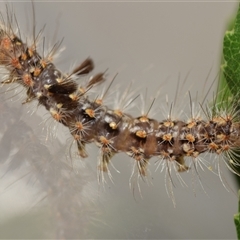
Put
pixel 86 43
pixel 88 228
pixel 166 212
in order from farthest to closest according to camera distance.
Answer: pixel 86 43
pixel 166 212
pixel 88 228

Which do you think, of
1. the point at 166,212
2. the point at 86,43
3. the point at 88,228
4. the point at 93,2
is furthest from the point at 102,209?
the point at 93,2

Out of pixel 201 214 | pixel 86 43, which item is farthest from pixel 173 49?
pixel 201 214

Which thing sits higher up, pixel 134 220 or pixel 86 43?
pixel 86 43

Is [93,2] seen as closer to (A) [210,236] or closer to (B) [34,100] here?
(B) [34,100]

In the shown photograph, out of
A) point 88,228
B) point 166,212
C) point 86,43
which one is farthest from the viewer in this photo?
point 86,43

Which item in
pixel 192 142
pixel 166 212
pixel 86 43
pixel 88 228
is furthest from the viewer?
pixel 86 43

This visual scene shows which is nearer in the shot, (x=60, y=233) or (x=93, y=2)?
(x=60, y=233)

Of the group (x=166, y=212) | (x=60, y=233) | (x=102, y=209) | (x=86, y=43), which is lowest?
(x=60, y=233)

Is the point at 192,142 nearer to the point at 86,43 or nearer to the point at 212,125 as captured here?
the point at 212,125

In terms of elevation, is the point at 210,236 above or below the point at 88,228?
above
